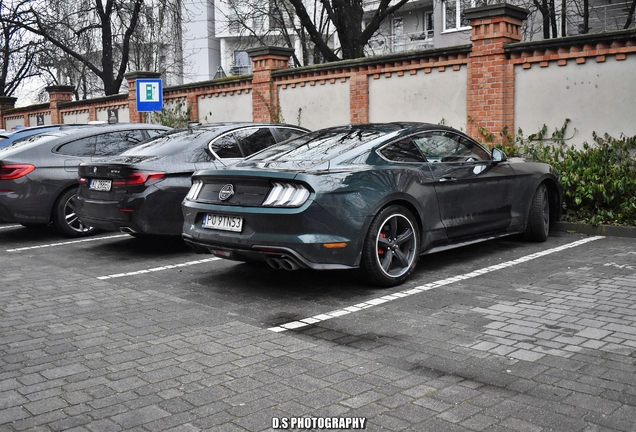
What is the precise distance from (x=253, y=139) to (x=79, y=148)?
310cm

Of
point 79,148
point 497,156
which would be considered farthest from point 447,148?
point 79,148

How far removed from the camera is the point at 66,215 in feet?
34.4

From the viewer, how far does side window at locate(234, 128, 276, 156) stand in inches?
364

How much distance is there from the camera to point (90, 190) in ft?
29.2

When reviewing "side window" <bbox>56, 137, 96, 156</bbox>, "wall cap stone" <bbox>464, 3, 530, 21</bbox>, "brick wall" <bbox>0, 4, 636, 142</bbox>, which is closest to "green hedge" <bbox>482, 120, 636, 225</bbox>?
"brick wall" <bbox>0, 4, 636, 142</bbox>

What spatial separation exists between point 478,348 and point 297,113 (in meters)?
11.6

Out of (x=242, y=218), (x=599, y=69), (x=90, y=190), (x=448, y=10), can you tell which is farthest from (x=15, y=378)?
(x=448, y=10)

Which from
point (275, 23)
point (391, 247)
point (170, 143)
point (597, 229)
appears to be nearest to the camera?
point (391, 247)

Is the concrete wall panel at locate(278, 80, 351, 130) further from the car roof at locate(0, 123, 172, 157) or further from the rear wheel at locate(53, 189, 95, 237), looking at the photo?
the rear wheel at locate(53, 189, 95, 237)

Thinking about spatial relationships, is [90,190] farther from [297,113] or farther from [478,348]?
[297,113]

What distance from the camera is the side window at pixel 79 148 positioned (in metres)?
10.6

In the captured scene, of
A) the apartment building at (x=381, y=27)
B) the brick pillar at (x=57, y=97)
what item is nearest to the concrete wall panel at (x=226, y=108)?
the apartment building at (x=381, y=27)

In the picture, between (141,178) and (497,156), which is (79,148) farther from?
(497,156)

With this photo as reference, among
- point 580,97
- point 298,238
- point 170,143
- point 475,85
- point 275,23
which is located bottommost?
→ point 298,238
